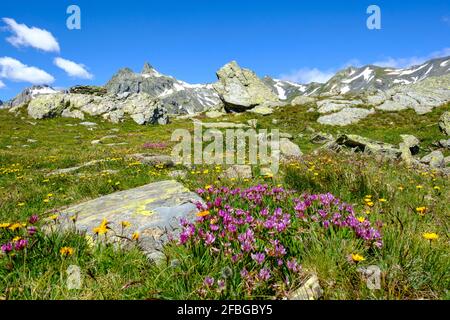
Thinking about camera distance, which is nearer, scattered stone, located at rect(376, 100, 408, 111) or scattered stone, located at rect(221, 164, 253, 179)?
scattered stone, located at rect(221, 164, 253, 179)

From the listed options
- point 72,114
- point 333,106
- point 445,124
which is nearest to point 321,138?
point 445,124

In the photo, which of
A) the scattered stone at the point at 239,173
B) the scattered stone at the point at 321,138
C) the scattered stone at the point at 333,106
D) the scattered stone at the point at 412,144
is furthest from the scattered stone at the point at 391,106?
the scattered stone at the point at 239,173

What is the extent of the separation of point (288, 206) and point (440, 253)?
83.3 inches

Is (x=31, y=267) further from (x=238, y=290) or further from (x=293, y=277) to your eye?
(x=293, y=277)

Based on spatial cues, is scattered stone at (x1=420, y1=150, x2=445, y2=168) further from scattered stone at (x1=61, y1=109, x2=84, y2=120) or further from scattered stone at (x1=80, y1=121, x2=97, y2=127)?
scattered stone at (x1=61, y1=109, x2=84, y2=120)

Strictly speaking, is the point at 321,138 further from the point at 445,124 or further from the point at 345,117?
the point at 345,117

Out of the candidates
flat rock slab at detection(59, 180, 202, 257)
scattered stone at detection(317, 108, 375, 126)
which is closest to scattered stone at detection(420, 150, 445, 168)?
flat rock slab at detection(59, 180, 202, 257)

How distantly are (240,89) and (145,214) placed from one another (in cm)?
5338

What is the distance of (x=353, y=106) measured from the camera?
139ft

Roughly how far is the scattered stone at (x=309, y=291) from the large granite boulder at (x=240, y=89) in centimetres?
5244

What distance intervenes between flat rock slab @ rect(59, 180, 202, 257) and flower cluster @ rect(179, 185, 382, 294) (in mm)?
567

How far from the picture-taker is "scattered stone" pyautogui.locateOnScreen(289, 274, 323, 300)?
2955mm
